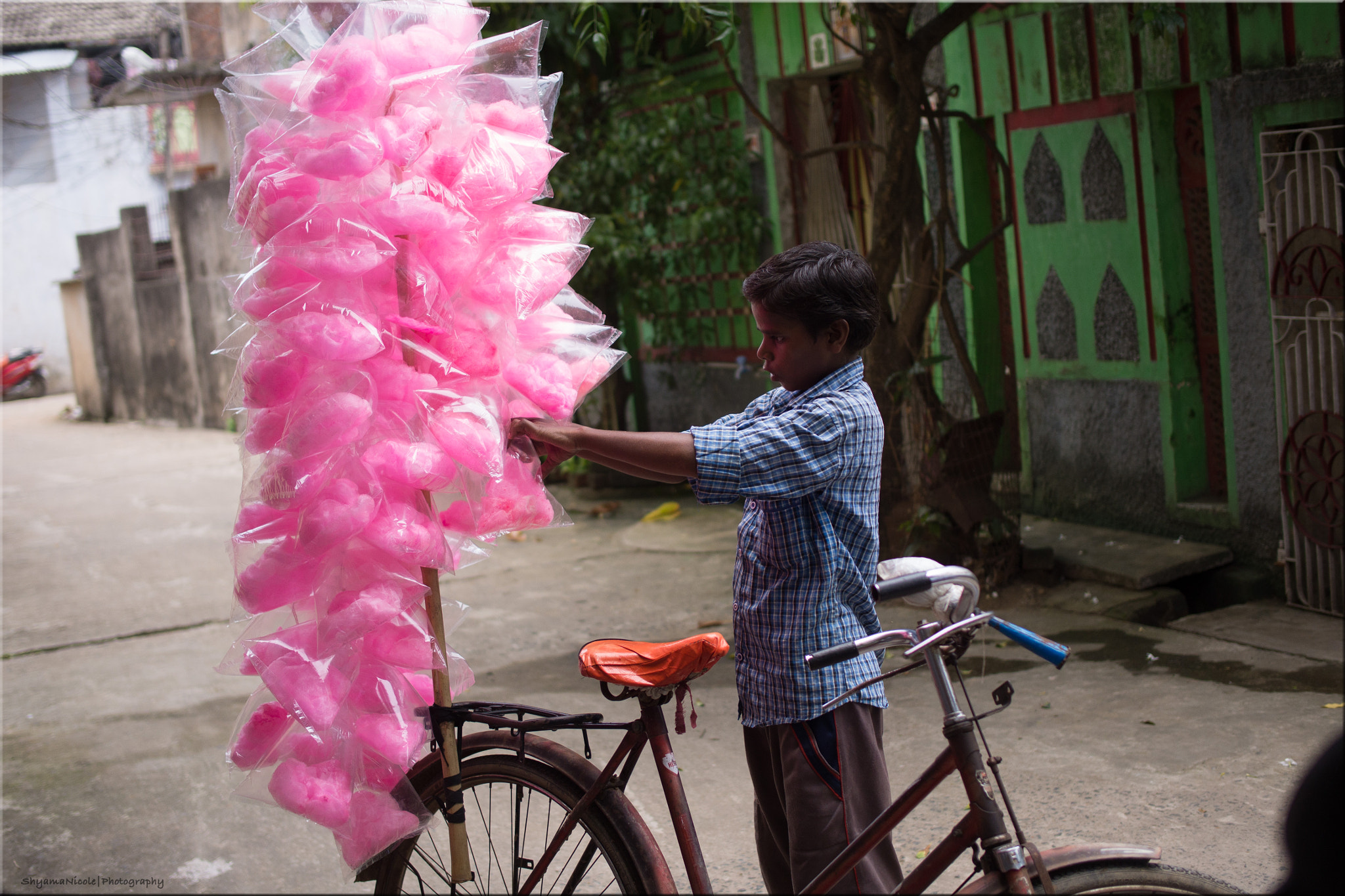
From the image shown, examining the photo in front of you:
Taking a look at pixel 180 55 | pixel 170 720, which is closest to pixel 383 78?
pixel 170 720

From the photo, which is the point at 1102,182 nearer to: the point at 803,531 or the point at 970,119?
the point at 970,119

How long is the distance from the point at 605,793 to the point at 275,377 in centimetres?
103

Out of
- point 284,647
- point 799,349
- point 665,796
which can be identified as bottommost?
point 665,796

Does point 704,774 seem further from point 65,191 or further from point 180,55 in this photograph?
point 65,191

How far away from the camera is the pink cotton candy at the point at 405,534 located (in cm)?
220

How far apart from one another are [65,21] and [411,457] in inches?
935

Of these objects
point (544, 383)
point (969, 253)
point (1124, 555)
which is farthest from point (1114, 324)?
point (544, 383)

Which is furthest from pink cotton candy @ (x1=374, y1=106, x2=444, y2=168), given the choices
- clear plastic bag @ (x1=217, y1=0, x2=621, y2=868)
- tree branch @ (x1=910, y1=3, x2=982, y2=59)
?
tree branch @ (x1=910, y1=3, x2=982, y2=59)

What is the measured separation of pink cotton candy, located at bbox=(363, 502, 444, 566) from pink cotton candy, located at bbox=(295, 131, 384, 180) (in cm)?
62

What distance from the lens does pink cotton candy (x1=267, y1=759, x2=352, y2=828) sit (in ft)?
7.44

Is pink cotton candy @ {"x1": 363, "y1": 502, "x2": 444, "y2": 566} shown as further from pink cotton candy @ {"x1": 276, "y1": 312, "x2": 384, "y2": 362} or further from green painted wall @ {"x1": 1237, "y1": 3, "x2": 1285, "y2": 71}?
green painted wall @ {"x1": 1237, "y1": 3, "x2": 1285, "y2": 71}

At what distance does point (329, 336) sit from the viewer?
2.12 m

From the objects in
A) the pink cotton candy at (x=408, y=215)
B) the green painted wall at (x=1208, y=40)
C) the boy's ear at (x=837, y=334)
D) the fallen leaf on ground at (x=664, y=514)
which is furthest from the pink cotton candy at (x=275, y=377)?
the fallen leaf on ground at (x=664, y=514)

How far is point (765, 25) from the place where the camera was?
8.33 m
